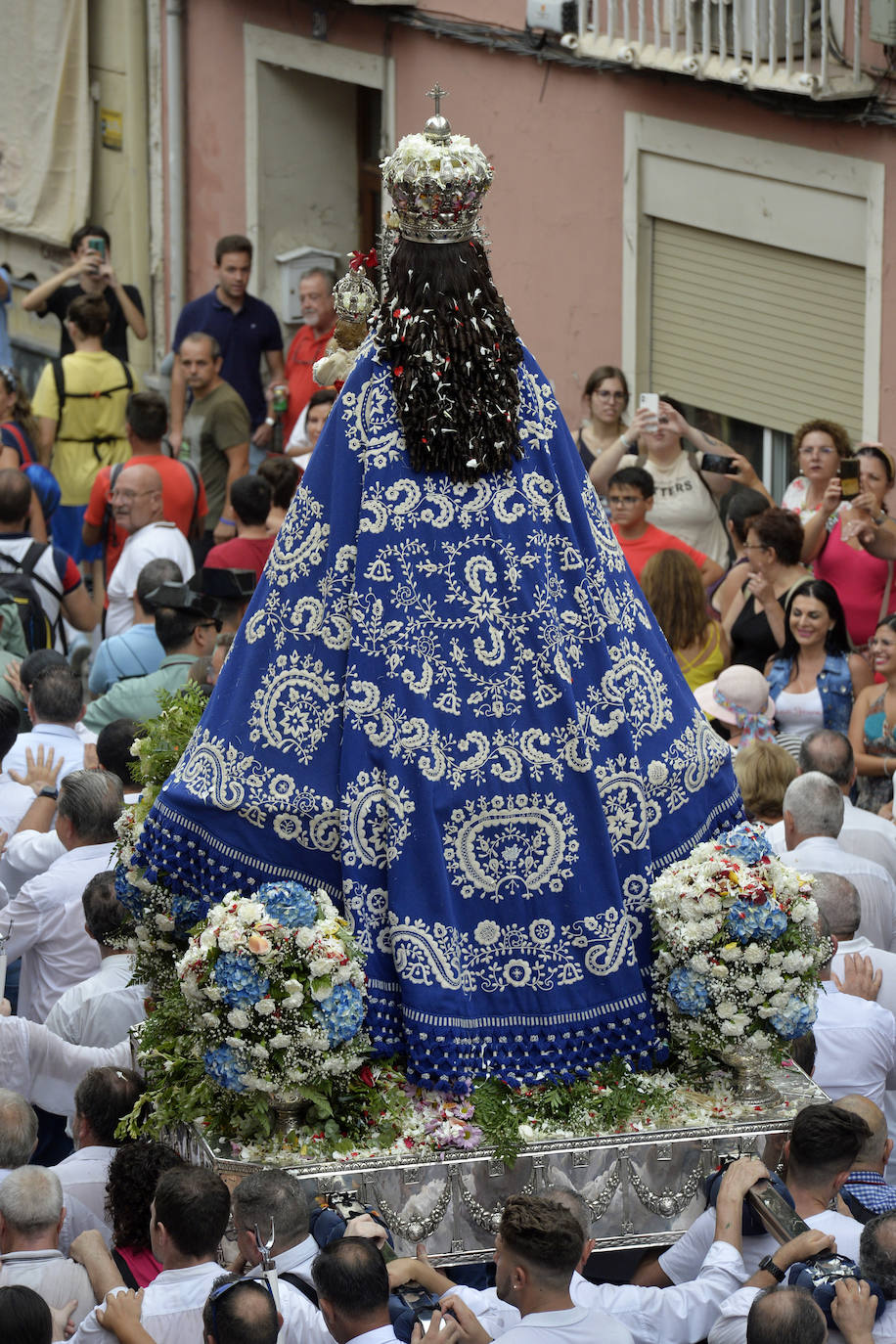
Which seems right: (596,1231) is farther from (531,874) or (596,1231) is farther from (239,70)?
(239,70)

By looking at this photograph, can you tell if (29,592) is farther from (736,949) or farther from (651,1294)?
(651,1294)

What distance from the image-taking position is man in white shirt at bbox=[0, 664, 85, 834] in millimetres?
7547

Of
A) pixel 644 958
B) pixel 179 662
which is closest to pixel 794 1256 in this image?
pixel 644 958

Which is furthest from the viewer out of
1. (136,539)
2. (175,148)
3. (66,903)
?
(175,148)

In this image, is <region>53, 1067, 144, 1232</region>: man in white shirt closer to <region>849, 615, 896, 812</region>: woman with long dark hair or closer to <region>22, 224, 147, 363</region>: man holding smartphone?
<region>849, 615, 896, 812</region>: woman with long dark hair

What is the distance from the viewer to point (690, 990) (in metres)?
5.11

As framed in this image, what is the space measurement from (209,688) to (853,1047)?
232cm

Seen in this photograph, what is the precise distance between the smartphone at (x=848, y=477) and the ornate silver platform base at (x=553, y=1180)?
3.84 metres

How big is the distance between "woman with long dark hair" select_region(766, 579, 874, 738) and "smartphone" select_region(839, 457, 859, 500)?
28.1 inches

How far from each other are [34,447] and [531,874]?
20.7ft

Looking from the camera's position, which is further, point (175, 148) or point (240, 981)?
point (175, 148)

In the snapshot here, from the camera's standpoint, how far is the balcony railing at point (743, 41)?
387 inches

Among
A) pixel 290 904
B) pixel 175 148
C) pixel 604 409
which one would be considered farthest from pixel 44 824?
pixel 175 148

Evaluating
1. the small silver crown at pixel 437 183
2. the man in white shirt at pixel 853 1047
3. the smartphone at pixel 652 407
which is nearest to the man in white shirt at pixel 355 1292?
the man in white shirt at pixel 853 1047
